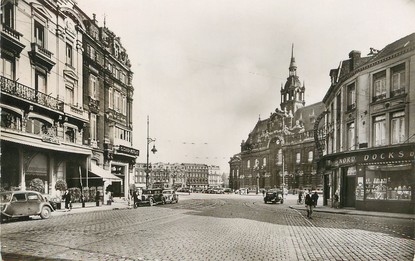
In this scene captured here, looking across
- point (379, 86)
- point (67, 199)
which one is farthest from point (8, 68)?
point (379, 86)

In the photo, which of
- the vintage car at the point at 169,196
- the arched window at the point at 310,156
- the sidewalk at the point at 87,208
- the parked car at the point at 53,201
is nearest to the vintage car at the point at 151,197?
the vintage car at the point at 169,196

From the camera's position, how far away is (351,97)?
23703mm

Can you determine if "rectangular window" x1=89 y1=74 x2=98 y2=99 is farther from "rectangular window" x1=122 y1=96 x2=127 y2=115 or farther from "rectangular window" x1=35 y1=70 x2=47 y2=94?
"rectangular window" x1=35 y1=70 x2=47 y2=94

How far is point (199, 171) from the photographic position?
5891 inches

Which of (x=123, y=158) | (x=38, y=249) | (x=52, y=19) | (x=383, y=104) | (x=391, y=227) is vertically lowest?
(x=391, y=227)

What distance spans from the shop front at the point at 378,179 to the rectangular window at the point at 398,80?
2.75 metres

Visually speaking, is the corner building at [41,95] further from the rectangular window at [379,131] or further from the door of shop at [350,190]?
the door of shop at [350,190]

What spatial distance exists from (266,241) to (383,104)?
12.2 metres

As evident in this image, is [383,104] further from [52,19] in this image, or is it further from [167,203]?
[167,203]

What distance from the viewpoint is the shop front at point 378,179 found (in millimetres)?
18734

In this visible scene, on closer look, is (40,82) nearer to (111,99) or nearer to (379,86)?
(111,99)

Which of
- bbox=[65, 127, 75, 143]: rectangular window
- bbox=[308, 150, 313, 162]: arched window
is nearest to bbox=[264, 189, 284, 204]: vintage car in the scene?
bbox=[65, 127, 75, 143]: rectangular window

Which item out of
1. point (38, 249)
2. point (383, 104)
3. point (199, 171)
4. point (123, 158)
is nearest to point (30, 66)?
point (38, 249)

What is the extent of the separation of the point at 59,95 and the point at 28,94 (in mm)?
1084
